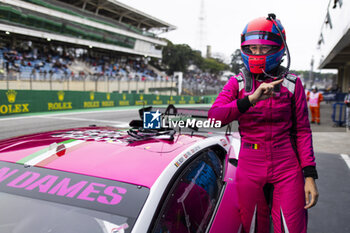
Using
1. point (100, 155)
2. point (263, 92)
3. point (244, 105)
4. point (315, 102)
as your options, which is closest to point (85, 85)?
point (315, 102)

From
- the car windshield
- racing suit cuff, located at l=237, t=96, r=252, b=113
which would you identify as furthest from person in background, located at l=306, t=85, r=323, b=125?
the car windshield

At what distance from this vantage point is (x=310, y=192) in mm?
1858

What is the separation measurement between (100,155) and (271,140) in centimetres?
116

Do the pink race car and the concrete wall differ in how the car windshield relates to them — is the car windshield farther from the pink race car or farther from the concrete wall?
the concrete wall

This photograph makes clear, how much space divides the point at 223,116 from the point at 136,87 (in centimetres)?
3277

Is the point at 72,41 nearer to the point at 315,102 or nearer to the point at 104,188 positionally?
the point at 315,102

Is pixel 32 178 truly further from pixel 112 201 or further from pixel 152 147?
pixel 152 147

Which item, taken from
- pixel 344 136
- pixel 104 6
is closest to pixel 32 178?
pixel 344 136

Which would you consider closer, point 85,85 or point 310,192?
point 310,192

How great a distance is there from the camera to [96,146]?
71.1 inches

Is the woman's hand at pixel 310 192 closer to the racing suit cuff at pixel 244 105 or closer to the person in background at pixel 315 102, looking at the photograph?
the racing suit cuff at pixel 244 105

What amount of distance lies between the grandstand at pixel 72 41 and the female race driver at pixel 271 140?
18333 mm

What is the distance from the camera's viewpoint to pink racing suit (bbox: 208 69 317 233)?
1.90m

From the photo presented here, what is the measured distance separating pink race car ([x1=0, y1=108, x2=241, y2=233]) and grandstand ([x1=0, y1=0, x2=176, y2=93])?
1803cm
